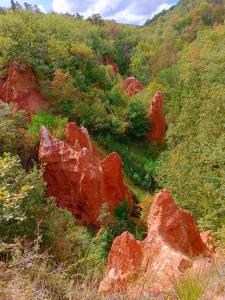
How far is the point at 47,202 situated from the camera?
42.8 ft

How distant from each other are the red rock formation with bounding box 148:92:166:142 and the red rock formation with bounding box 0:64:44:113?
860 centimetres

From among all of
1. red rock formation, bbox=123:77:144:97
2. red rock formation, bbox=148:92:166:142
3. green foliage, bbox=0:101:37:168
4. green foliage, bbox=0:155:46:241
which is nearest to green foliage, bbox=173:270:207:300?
green foliage, bbox=0:155:46:241

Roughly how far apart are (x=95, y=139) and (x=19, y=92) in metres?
5.53

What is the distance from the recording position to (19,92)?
22922 mm

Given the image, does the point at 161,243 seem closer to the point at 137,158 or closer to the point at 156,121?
the point at 137,158

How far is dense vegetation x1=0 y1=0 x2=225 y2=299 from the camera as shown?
10.6 m

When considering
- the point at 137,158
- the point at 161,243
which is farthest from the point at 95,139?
the point at 161,243

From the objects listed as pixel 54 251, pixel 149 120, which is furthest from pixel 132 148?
pixel 54 251

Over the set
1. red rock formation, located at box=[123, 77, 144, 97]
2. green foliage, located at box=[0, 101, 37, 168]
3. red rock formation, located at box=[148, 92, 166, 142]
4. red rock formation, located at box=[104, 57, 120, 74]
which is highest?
red rock formation, located at box=[104, 57, 120, 74]

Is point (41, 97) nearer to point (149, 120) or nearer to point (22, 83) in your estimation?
point (22, 83)

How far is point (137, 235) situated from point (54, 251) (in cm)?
616

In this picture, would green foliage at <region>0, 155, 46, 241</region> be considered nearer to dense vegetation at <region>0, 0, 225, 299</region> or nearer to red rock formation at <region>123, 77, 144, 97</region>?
dense vegetation at <region>0, 0, 225, 299</region>

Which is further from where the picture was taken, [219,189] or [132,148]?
[132,148]

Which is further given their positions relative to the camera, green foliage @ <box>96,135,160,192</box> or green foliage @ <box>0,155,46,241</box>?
green foliage @ <box>96,135,160,192</box>
